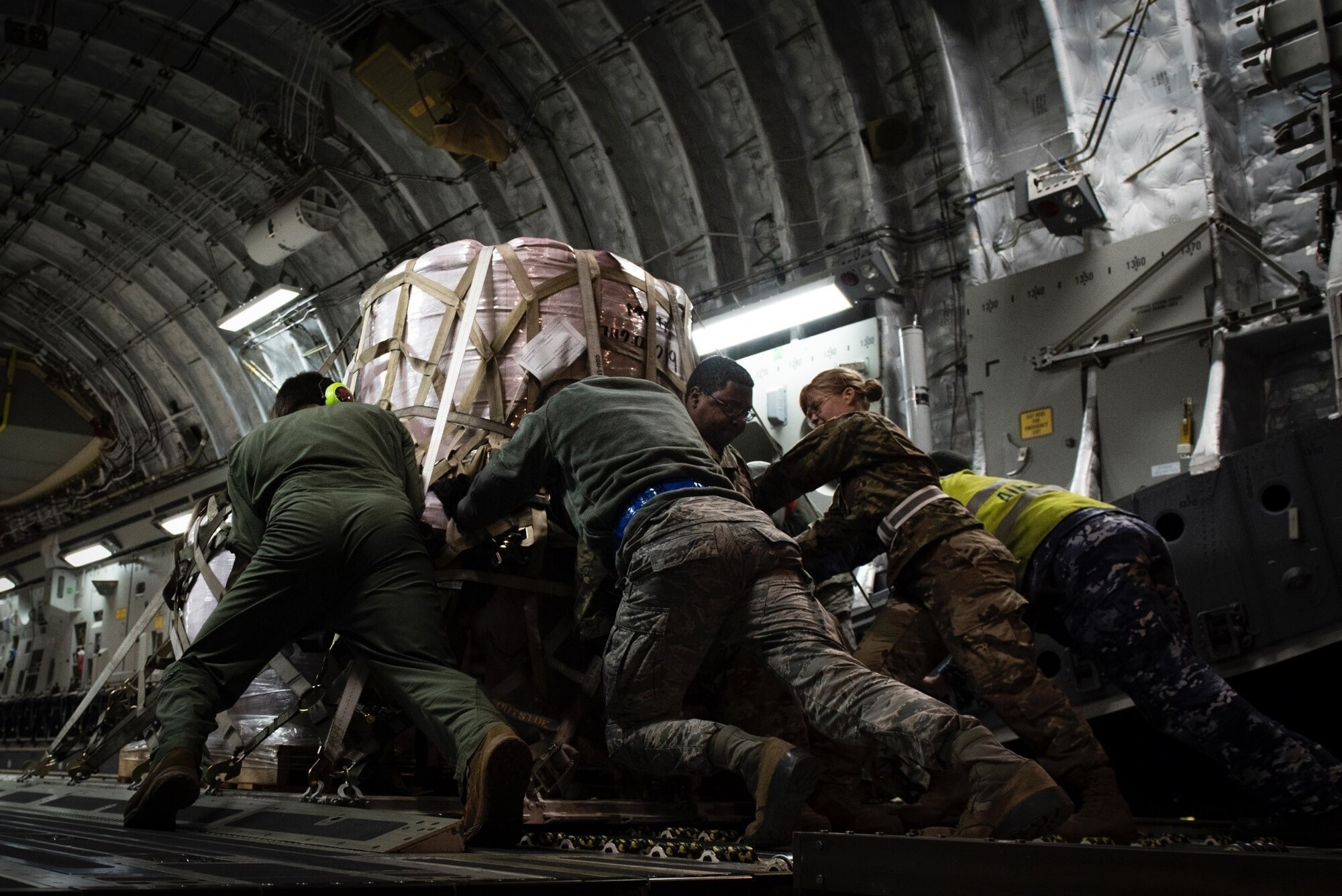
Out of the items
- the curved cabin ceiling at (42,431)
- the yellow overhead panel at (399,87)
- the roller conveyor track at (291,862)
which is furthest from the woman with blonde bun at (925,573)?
the curved cabin ceiling at (42,431)

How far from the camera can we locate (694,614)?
3.46m

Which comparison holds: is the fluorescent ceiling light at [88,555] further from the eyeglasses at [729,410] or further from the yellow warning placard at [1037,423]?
the eyeglasses at [729,410]

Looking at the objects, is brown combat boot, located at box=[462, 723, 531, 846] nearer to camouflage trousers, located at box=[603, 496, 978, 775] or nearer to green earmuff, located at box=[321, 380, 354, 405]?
camouflage trousers, located at box=[603, 496, 978, 775]

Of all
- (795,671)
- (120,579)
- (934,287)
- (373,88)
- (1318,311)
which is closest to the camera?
(795,671)

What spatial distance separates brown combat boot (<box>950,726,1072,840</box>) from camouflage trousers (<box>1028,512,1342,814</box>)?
106 centimetres

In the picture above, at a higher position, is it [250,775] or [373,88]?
[373,88]

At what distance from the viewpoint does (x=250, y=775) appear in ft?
15.0

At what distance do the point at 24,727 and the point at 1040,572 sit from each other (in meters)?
14.1

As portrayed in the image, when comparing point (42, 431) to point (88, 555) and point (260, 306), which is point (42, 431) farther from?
point (260, 306)

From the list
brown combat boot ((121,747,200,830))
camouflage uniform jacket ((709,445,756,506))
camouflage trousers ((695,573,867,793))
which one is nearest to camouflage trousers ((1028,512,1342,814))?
camouflage trousers ((695,573,867,793))

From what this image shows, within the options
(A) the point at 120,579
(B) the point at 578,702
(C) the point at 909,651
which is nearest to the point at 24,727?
(A) the point at 120,579

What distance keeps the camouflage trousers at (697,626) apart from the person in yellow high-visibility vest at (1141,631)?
112 cm

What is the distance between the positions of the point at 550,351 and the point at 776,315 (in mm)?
3900

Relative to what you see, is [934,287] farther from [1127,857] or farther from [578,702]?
[1127,857]
